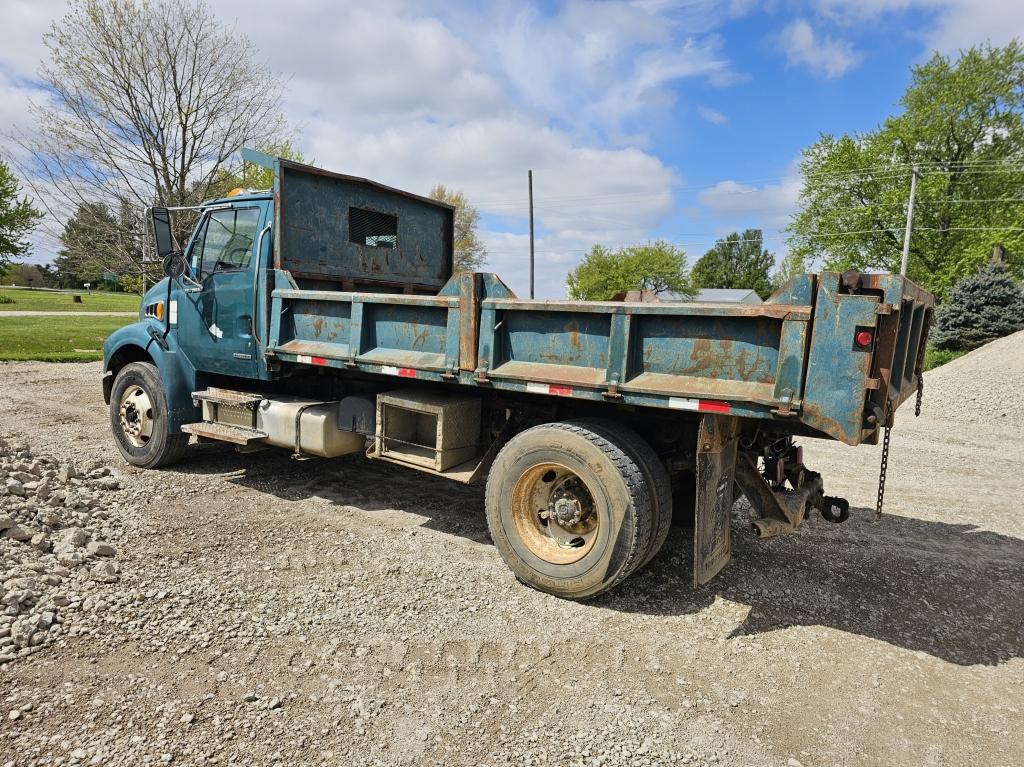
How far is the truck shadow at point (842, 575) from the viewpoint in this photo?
393 cm

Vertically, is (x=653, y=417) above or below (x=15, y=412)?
above

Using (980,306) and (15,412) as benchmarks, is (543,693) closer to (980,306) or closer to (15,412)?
(15,412)

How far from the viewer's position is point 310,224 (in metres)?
6.07

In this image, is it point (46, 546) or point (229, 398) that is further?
point (229, 398)

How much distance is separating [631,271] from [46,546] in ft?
184

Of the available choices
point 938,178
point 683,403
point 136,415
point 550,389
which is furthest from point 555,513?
point 938,178

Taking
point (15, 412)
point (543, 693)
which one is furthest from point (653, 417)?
point (15, 412)

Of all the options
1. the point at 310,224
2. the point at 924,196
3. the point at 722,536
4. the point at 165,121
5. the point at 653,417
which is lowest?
the point at 722,536

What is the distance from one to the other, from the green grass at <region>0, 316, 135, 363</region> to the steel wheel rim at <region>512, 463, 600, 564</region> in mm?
15585

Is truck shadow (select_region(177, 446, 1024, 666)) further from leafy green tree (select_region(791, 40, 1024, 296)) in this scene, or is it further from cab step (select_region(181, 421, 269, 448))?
leafy green tree (select_region(791, 40, 1024, 296))

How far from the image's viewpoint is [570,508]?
13.6ft

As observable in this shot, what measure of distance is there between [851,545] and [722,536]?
5.97 feet

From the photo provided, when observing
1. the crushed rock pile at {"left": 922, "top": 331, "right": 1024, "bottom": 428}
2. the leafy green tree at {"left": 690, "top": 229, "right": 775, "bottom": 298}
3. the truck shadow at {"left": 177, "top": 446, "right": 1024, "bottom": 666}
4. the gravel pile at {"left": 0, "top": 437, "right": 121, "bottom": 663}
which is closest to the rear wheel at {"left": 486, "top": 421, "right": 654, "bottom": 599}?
the truck shadow at {"left": 177, "top": 446, "right": 1024, "bottom": 666}

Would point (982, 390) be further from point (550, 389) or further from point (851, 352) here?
point (550, 389)
